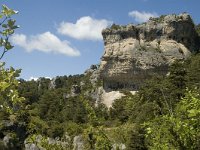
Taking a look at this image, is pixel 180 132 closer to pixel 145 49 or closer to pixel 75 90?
pixel 145 49

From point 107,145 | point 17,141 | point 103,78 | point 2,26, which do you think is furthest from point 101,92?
point 2,26

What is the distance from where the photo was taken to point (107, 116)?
7400cm

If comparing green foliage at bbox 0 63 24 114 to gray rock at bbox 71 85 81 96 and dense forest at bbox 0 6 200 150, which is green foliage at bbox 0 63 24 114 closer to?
dense forest at bbox 0 6 200 150

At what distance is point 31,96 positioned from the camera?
354 ft

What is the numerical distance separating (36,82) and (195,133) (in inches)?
5367

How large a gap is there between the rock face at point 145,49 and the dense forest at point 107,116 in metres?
4.14

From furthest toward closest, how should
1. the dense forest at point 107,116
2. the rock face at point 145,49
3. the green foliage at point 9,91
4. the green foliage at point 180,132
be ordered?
the rock face at point 145,49 → the green foliage at point 180,132 → the dense forest at point 107,116 → the green foliage at point 9,91

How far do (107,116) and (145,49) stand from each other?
57.2 ft

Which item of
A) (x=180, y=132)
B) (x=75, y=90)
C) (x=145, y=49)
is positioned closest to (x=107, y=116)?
(x=145, y=49)

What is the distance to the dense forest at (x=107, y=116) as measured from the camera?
9.03 metres

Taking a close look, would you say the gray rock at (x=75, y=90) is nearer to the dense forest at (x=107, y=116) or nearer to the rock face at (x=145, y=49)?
the dense forest at (x=107, y=116)

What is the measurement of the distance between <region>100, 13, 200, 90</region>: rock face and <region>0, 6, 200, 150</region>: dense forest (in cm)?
414

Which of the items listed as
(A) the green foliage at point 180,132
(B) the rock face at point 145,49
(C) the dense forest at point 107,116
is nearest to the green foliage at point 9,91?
(C) the dense forest at point 107,116

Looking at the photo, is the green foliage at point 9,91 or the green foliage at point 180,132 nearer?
the green foliage at point 9,91
